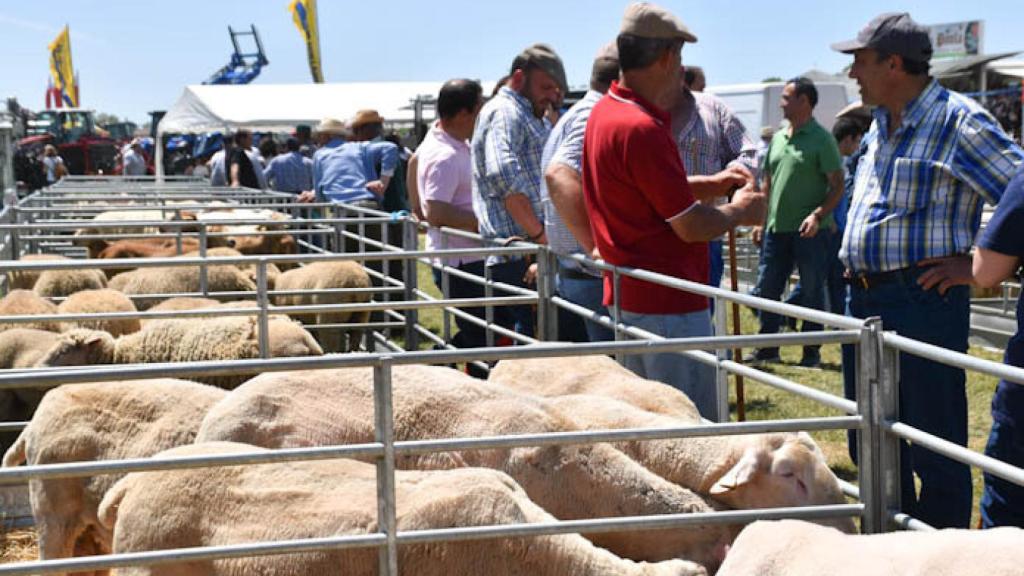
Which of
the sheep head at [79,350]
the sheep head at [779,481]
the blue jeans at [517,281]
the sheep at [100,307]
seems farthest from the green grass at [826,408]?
the sheep head at [79,350]

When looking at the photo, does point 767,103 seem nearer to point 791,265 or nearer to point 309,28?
point 791,265

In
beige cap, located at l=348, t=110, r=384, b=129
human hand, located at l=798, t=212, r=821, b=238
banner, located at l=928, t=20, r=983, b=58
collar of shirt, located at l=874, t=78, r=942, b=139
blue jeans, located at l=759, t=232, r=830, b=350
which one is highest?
banner, located at l=928, t=20, r=983, b=58

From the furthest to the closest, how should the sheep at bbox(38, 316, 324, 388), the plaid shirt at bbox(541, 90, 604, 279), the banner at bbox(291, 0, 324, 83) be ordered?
the banner at bbox(291, 0, 324, 83), the sheep at bbox(38, 316, 324, 388), the plaid shirt at bbox(541, 90, 604, 279)

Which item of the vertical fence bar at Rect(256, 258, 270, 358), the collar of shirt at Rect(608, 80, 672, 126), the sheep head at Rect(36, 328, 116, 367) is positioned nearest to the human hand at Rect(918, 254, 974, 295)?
the collar of shirt at Rect(608, 80, 672, 126)

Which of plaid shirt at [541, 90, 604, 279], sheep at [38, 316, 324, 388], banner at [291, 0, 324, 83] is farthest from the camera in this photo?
banner at [291, 0, 324, 83]

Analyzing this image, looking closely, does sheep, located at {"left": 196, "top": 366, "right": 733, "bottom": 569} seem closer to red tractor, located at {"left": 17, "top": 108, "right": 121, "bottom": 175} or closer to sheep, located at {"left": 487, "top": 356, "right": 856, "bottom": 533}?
sheep, located at {"left": 487, "top": 356, "right": 856, "bottom": 533}

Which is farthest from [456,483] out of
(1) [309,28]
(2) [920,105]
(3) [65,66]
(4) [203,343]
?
(3) [65,66]

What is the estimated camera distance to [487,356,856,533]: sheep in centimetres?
355

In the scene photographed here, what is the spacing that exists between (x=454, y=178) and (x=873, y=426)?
13.7 feet

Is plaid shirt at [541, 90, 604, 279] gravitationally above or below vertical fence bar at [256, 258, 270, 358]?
above

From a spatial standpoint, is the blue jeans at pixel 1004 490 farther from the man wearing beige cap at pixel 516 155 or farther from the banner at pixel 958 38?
the banner at pixel 958 38

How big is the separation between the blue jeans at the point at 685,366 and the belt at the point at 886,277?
56cm

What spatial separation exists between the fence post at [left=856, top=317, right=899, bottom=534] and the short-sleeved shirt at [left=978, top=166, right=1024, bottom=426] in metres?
0.55

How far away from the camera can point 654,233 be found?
15.5 feet
